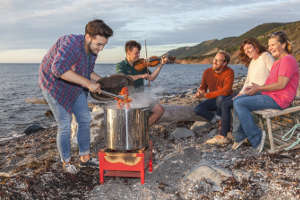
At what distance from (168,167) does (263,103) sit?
2.12m

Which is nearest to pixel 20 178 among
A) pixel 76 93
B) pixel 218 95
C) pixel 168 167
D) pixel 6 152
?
pixel 76 93

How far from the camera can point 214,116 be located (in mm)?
7273

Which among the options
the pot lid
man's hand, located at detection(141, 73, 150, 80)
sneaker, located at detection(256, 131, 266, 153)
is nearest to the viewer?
the pot lid

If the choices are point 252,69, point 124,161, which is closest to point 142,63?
point 252,69

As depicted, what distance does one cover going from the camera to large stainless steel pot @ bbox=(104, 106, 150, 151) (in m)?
4.02

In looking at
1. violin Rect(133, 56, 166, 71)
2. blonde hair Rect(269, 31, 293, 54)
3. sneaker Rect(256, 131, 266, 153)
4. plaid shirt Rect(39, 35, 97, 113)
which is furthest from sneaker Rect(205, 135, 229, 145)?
plaid shirt Rect(39, 35, 97, 113)

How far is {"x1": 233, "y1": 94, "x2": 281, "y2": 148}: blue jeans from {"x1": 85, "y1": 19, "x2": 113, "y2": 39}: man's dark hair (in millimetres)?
2816

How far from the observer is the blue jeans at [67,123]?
417 cm

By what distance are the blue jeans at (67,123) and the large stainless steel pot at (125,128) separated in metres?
0.61

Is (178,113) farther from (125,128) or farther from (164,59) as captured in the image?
(125,128)

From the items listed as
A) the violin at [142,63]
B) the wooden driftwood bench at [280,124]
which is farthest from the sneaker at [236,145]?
the violin at [142,63]

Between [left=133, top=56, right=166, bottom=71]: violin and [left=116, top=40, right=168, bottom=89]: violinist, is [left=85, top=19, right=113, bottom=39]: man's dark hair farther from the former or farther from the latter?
[left=133, top=56, right=166, bottom=71]: violin

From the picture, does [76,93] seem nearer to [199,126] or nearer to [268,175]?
[268,175]

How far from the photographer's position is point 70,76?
382 cm
